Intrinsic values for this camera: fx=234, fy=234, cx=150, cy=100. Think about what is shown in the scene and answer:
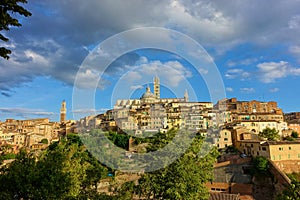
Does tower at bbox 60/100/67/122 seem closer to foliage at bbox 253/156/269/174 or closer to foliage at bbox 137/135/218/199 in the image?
foliage at bbox 253/156/269/174

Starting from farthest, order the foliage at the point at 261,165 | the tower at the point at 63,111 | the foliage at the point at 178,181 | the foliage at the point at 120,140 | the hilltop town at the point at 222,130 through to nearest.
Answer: the tower at the point at 63,111 → the foliage at the point at 120,140 → the hilltop town at the point at 222,130 → the foliage at the point at 261,165 → the foliage at the point at 178,181

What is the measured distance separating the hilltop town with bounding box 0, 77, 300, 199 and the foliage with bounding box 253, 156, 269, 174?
570mm

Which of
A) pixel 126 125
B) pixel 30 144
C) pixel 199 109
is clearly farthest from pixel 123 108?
pixel 30 144

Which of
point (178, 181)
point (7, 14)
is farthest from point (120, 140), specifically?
point (7, 14)

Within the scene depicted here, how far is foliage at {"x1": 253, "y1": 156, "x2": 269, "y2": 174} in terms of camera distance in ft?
92.2

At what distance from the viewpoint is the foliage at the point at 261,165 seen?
2811 centimetres

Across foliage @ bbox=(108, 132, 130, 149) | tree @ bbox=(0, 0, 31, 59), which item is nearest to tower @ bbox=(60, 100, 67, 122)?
foliage @ bbox=(108, 132, 130, 149)

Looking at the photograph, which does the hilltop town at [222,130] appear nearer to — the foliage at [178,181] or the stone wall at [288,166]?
the stone wall at [288,166]

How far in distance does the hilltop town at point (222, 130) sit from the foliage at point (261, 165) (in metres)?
0.57

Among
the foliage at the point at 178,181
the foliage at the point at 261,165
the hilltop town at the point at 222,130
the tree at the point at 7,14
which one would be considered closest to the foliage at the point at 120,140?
the hilltop town at the point at 222,130

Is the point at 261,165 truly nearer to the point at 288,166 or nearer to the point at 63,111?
the point at 288,166

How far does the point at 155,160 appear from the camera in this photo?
15820 millimetres

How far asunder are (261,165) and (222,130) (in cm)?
1424

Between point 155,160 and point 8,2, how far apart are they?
12.2m
